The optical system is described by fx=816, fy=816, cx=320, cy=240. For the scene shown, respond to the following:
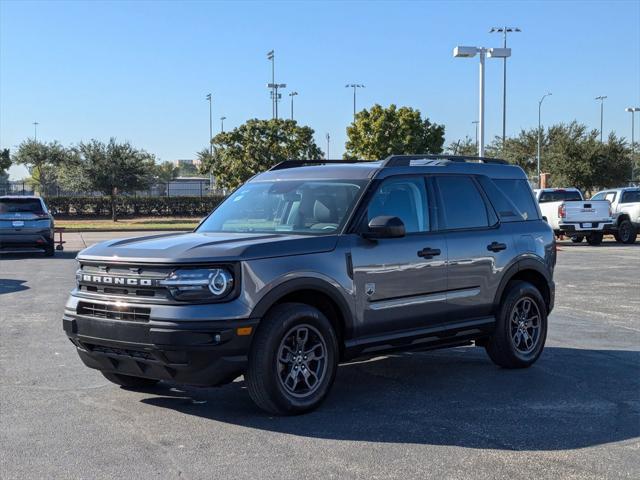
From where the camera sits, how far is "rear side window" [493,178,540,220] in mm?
8234

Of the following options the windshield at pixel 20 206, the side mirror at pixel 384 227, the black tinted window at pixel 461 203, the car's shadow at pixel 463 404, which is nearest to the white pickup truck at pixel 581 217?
the windshield at pixel 20 206

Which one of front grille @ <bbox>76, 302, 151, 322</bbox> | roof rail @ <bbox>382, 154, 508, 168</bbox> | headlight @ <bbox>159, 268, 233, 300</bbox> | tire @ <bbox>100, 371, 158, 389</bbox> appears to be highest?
roof rail @ <bbox>382, 154, 508, 168</bbox>

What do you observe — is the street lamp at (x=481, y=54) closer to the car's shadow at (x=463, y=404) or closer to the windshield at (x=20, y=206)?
the windshield at (x=20, y=206)

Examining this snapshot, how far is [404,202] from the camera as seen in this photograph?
23.4 ft

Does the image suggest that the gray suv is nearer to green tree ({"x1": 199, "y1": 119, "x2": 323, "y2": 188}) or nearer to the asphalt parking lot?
the asphalt parking lot

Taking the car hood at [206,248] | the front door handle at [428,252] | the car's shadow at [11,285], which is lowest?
the car's shadow at [11,285]

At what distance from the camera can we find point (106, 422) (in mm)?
5957

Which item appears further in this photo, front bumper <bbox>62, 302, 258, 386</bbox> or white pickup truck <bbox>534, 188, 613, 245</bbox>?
white pickup truck <bbox>534, 188, 613, 245</bbox>

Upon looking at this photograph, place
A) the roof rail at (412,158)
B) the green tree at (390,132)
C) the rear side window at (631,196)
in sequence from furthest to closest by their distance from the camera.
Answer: the green tree at (390,132) < the rear side window at (631,196) < the roof rail at (412,158)

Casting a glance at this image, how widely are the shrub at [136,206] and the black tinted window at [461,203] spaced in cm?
4577

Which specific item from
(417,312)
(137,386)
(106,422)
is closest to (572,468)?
(417,312)

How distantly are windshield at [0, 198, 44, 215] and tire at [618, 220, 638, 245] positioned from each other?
19.1 m

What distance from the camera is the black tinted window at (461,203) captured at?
7.43 meters

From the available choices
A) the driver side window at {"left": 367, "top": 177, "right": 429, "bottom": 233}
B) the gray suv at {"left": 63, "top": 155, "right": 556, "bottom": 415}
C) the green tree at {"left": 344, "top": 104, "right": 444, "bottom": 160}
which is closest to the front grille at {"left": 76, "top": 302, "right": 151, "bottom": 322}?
the gray suv at {"left": 63, "top": 155, "right": 556, "bottom": 415}
